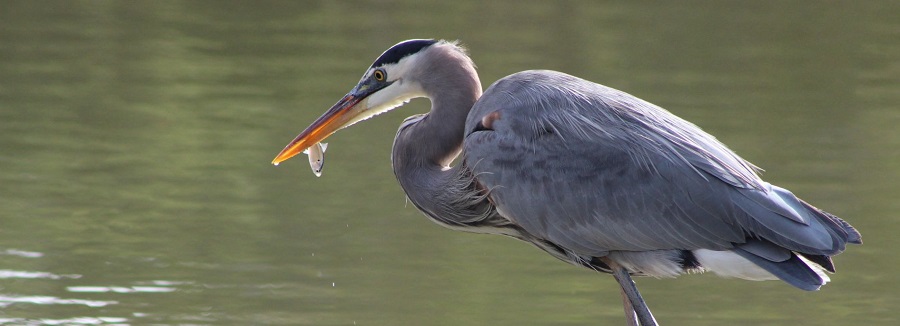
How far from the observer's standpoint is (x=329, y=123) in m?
6.63

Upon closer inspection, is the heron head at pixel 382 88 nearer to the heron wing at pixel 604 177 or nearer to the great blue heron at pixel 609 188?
the great blue heron at pixel 609 188

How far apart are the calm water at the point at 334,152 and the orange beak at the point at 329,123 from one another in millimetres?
839

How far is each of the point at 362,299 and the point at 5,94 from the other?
16.7 feet

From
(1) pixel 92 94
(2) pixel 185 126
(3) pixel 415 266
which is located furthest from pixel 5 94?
(3) pixel 415 266

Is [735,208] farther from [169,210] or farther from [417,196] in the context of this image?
[169,210]

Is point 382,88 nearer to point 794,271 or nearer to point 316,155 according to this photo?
point 316,155

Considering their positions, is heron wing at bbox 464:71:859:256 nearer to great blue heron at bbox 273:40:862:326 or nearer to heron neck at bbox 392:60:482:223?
great blue heron at bbox 273:40:862:326

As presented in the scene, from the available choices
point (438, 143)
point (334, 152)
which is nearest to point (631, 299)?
point (438, 143)

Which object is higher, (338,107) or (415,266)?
(338,107)

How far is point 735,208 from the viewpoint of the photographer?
18.5ft

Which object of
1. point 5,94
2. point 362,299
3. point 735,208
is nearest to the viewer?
point 735,208

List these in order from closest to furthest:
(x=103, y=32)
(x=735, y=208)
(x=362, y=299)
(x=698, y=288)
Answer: (x=735, y=208)
(x=362, y=299)
(x=698, y=288)
(x=103, y=32)

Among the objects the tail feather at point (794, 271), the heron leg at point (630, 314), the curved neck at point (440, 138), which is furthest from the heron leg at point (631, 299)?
the curved neck at point (440, 138)

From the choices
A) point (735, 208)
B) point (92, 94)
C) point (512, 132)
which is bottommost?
point (735, 208)
